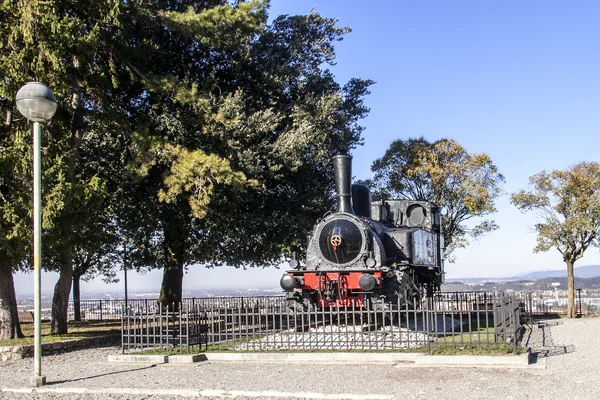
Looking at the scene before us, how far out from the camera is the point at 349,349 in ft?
41.0

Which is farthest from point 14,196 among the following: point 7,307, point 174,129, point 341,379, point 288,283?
point 341,379

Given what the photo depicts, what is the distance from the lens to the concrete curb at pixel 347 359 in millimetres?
10422

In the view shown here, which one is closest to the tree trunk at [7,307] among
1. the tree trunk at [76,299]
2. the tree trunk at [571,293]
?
the tree trunk at [76,299]

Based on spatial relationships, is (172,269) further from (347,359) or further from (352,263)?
(347,359)

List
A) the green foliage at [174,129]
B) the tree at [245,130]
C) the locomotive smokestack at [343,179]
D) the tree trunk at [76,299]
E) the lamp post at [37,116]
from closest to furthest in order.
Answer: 1. the lamp post at [37,116]
2. the green foliage at [174,129]
3. the locomotive smokestack at [343,179]
4. the tree at [245,130]
5. the tree trunk at [76,299]

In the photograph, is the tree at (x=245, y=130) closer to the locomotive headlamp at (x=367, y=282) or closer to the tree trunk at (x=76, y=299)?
the locomotive headlamp at (x=367, y=282)

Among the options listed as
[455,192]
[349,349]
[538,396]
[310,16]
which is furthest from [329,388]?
[455,192]

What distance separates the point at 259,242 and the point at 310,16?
893cm

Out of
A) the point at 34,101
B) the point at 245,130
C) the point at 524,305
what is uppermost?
the point at 245,130

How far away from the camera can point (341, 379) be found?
Result: 966cm

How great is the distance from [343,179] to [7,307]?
972 centimetres

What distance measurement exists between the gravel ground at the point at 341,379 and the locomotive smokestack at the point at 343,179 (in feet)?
21.4

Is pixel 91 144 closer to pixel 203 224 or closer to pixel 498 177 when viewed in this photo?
pixel 203 224

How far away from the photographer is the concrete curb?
34.2ft
